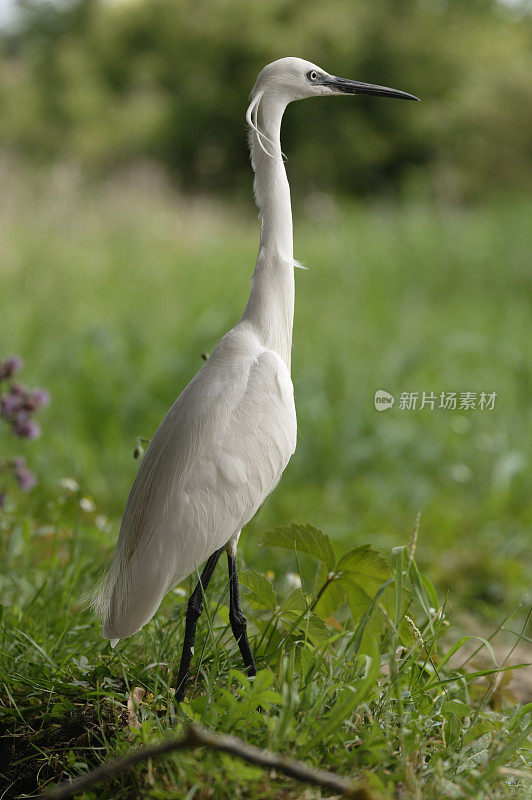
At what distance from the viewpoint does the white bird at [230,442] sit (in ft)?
5.07

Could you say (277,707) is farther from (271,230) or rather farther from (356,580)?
(271,230)

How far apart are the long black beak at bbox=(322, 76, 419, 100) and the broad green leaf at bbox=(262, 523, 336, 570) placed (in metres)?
1.00

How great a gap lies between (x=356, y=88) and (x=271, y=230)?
1.33 ft

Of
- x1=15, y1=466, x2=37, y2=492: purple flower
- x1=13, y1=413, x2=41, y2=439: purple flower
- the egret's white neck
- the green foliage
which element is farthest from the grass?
the egret's white neck

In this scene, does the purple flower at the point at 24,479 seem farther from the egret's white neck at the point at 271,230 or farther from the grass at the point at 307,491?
the egret's white neck at the point at 271,230

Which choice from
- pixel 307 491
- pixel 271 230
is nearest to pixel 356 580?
pixel 271 230

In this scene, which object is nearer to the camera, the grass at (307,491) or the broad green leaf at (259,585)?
the grass at (307,491)

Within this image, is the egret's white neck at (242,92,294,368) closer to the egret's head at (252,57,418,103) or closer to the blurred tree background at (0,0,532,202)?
the egret's head at (252,57,418,103)

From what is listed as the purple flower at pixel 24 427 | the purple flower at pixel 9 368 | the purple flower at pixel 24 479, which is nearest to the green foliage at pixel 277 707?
the purple flower at pixel 24 479

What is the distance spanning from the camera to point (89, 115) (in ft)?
68.9

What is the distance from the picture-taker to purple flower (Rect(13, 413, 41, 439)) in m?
2.28

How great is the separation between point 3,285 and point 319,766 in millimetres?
6122

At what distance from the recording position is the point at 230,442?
1.55m

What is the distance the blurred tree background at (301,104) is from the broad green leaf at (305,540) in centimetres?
1460
